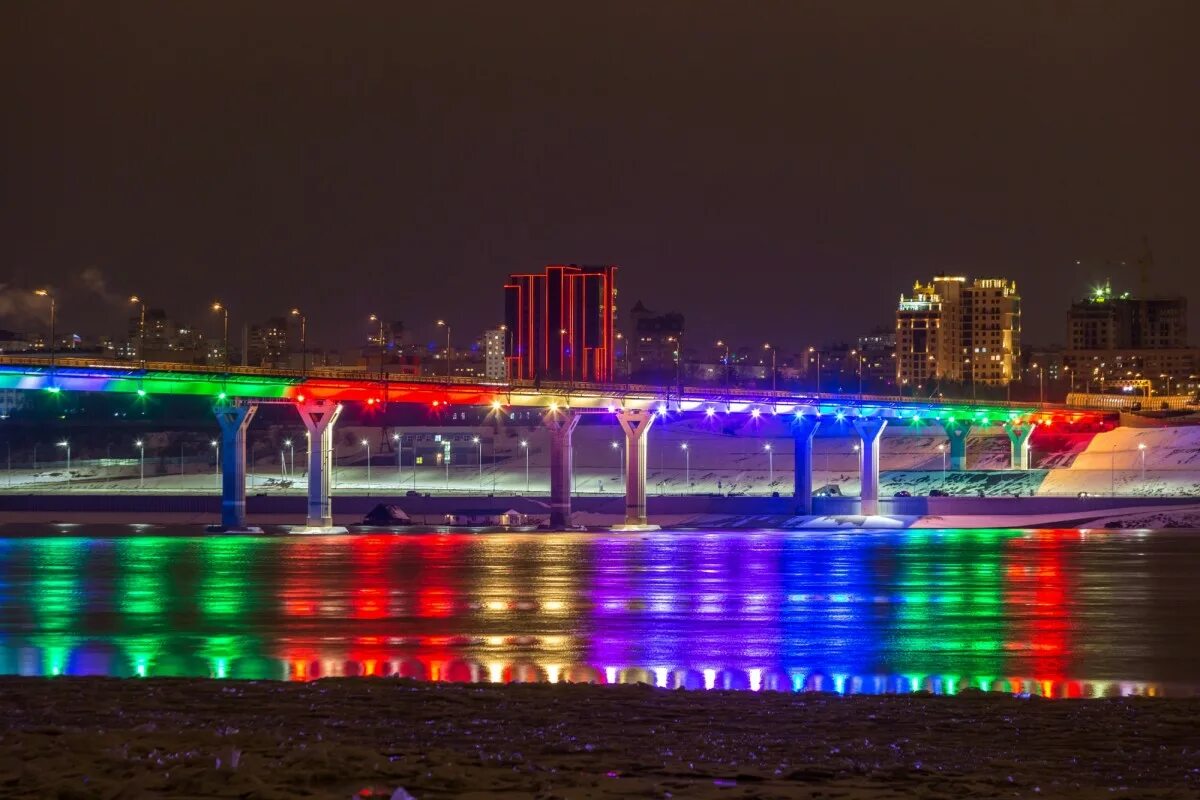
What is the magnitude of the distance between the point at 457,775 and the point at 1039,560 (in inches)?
2128

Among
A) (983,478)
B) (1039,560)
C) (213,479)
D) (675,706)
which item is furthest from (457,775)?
(213,479)

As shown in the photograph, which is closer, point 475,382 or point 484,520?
point 484,520

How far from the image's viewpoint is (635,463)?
122m

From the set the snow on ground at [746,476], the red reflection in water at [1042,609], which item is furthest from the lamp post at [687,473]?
the red reflection in water at [1042,609]

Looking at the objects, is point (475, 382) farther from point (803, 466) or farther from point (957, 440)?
point (957, 440)

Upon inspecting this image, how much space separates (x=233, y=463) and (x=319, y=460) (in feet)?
20.1

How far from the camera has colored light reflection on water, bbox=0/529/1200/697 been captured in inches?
1136

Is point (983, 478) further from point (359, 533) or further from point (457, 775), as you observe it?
point (457, 775)

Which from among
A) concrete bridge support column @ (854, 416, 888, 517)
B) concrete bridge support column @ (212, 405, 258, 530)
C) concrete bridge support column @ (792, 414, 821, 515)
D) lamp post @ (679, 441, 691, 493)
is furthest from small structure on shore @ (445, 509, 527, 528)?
lamp post @ (679, 441, 691, 493)

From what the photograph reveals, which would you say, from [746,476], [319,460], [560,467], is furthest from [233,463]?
[746,476]

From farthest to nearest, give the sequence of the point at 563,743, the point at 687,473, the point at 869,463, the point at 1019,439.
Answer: the point at 1019,439, the point at 687,473, the point at 869,463, the point at 563,743

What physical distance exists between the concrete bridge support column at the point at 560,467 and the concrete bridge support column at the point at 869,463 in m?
27.4

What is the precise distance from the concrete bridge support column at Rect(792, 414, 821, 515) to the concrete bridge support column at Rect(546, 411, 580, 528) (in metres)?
22.3

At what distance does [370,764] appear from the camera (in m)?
16.6
